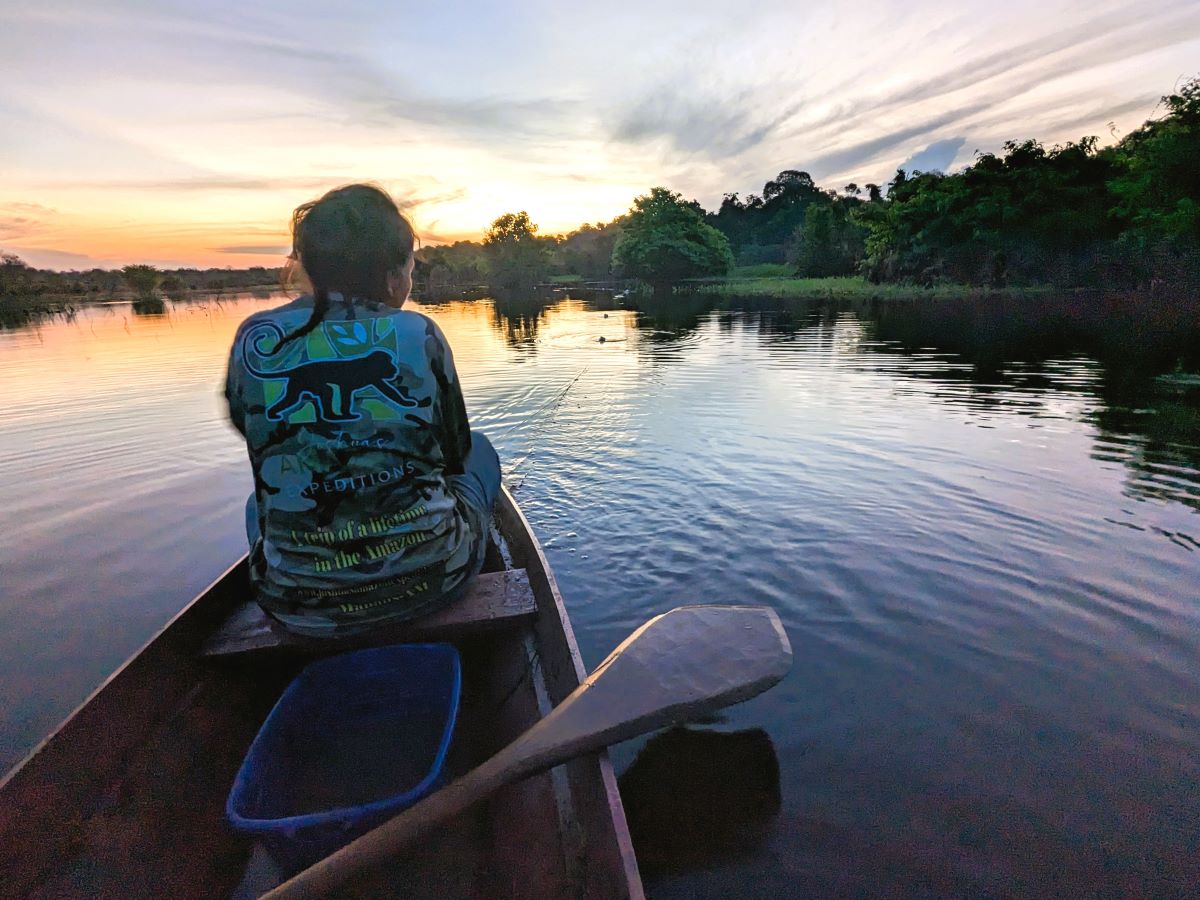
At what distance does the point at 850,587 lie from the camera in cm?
427

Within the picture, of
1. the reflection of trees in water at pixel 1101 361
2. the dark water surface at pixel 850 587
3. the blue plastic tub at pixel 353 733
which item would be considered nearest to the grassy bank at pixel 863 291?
the reflection of trees in water at pixel 1101 361

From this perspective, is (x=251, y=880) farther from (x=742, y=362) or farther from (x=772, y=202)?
(x=772, y=202)

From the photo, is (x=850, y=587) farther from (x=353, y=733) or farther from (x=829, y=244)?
→ (x=829, y=244)

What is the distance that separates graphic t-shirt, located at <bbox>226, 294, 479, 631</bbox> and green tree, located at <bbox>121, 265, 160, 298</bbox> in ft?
303

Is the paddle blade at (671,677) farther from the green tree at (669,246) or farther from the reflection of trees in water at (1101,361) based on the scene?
the green tree at (669,246)

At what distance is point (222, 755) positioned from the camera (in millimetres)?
2330

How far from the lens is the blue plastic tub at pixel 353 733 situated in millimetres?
2117

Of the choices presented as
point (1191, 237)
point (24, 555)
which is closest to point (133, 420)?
point (24, 555)

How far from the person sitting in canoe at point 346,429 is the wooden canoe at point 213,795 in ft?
1.50

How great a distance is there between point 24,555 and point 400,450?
215 inches

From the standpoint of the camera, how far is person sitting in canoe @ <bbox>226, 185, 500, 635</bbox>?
7.00ft

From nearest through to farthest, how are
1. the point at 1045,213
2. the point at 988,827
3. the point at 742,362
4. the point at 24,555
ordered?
the point at 988,827 → the point at 24,555 → the point at 742,362 → the point at 1045,213

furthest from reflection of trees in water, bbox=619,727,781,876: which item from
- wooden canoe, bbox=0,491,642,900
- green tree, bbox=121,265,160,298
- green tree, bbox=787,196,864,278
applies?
green tree, bbox=121,265,160,298

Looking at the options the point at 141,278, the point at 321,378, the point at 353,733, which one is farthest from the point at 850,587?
the point at 141,278
